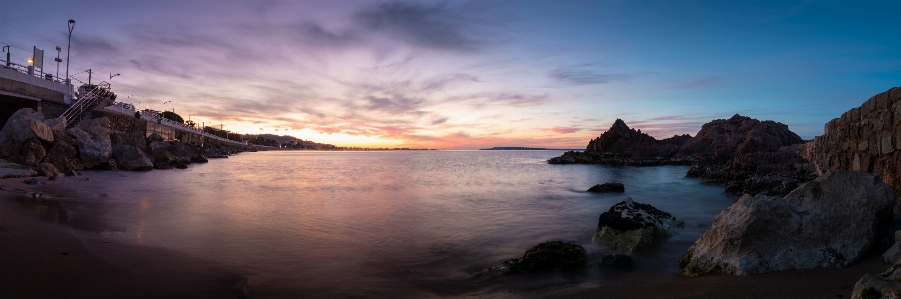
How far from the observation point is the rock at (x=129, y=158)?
75.7 ft

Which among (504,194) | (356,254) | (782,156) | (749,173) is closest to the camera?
(356,254)

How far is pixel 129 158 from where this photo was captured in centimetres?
2339

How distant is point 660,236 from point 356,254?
5.40 meters

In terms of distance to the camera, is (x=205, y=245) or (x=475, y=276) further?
(x=205, y=245)

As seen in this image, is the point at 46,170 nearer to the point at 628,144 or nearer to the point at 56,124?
the point at 56,124

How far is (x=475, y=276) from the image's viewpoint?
591 cm

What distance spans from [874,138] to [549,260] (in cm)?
581

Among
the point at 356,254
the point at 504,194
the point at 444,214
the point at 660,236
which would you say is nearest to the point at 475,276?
the point at 356,254

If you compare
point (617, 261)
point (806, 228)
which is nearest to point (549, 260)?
point (617, 261)

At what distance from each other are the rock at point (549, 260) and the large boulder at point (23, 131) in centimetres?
2114

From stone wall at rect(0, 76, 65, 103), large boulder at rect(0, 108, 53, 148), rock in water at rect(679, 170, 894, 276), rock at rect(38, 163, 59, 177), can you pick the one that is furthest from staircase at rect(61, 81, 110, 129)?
rock in water at rect(679, 170, 894, 276)

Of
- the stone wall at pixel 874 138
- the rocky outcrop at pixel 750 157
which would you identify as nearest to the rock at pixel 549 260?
the stone wall at pixel 874 138

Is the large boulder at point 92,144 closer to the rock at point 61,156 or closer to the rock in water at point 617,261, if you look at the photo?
the rock at point 61,156

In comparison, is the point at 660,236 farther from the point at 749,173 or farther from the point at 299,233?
the point at 749,173
